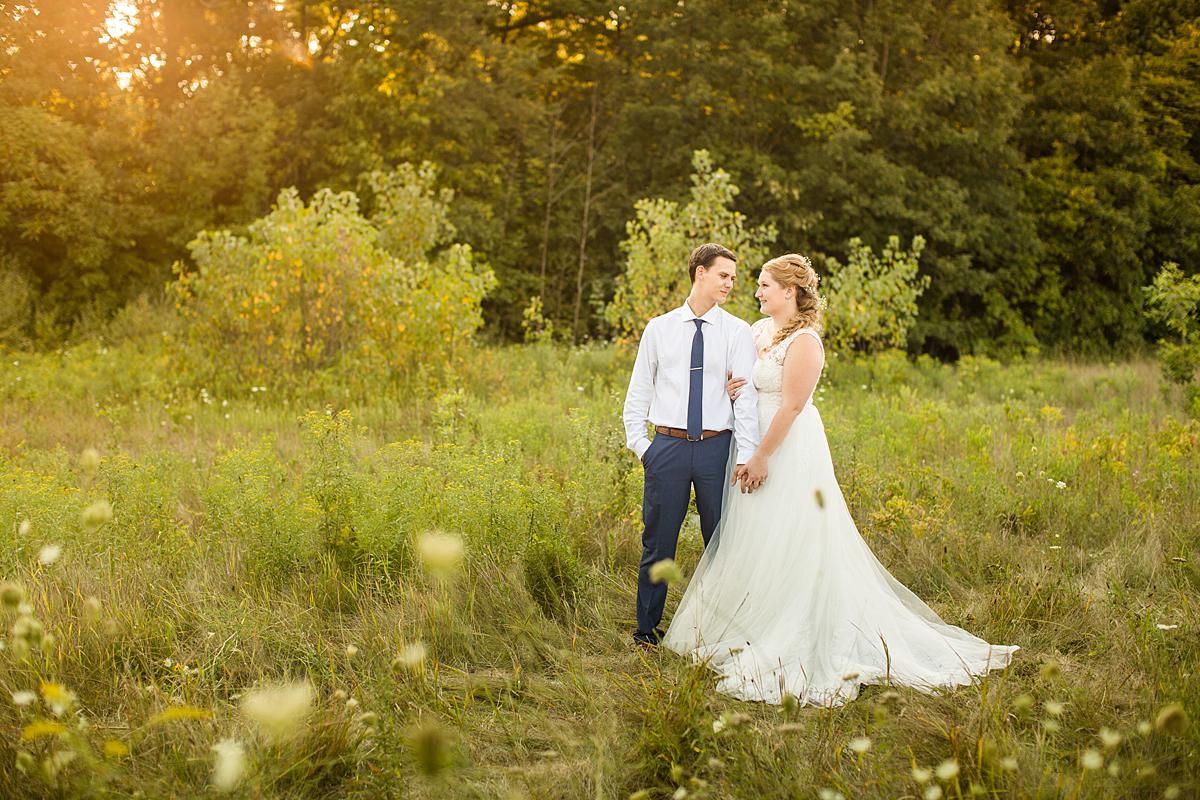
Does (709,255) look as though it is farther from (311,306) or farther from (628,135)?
(628,135)

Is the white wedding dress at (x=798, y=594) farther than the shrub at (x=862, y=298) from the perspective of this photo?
No

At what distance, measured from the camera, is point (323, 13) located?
2009 cm

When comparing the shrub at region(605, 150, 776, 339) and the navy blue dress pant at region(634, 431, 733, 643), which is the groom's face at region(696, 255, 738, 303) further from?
the shrub at region(605, 150, 776, 339)

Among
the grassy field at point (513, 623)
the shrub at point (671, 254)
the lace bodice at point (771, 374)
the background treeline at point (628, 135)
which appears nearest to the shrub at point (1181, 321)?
the grassy field at point (513, 623)

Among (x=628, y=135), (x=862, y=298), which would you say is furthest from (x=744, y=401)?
(x=628, y=135)

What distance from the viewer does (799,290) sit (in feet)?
14.0

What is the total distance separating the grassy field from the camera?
3.02m

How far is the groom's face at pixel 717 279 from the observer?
4.16m

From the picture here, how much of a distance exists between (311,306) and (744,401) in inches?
296

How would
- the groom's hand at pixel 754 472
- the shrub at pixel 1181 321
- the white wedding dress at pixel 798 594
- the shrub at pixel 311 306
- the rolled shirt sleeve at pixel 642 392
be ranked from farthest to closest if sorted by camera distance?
the shrub at pixel 311 306
the shrub at pixel 1181 321
the rolled shirt sleeve at pixel 642 392
the groom's hand at pixel 754 472
the white wedding dress at pixel 798 594

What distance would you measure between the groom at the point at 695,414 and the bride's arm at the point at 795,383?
0.11 meters

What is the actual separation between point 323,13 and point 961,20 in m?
14.2

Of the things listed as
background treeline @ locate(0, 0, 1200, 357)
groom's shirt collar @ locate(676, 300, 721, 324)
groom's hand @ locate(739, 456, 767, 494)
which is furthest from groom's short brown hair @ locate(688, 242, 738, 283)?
background treeline @ locate(0, 0, 1200, 357)

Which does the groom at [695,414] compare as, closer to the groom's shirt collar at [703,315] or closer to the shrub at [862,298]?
the groom's shirt collar at [703,315]
